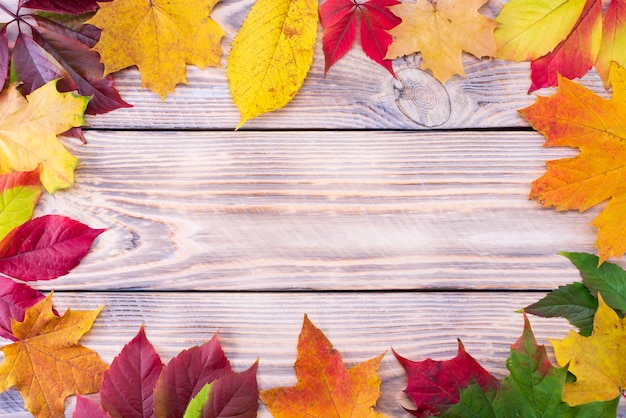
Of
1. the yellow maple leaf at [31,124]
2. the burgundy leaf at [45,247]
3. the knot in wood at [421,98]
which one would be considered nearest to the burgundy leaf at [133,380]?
the burgundy leaf at [45,247]

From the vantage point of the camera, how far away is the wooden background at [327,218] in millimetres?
804

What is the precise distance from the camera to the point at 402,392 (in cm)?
79

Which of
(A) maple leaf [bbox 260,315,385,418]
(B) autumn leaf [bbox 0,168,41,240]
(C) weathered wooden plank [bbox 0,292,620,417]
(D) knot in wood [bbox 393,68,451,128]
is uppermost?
(D) knot in wood [bbox 393,68,451,128]

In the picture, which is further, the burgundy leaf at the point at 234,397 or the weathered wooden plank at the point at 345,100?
the weathered wooden plank at the point at 345,100

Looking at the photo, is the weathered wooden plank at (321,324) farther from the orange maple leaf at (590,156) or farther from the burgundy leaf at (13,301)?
the orange maple leaf at (590,156)

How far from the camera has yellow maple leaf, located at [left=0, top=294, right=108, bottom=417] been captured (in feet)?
2.51

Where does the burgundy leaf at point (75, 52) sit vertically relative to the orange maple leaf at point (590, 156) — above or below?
above

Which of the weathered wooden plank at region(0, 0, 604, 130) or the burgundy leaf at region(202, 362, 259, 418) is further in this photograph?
the weathered wooden plank at region(0, 0, 604, 130)

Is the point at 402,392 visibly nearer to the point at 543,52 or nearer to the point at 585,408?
the point at 585,408

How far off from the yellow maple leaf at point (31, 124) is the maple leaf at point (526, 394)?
2.28 ft

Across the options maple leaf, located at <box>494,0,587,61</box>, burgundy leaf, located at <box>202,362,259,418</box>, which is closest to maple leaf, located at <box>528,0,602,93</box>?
maple leaf, located at <box>494,0,587,61</box>

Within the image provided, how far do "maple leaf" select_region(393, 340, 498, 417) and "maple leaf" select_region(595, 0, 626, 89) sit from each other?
48cm

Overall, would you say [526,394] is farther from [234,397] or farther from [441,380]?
[234,397]

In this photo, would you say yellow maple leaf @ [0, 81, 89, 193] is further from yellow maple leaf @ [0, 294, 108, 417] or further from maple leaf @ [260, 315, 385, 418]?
maple leaf @ [260, 315, 385, 418]
